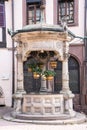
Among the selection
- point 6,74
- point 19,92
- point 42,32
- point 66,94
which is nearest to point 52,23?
point 6,74

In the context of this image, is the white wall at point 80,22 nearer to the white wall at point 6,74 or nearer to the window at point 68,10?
the window at point 68,10

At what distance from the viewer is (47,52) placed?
52.0 ft

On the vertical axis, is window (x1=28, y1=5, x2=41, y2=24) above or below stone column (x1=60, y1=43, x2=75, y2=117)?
above

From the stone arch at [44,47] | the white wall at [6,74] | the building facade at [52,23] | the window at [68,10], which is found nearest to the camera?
the stone arch at [44,47]

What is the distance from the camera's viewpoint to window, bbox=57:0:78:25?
18.9 m

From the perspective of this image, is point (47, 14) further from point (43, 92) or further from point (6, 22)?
point (43, 92)

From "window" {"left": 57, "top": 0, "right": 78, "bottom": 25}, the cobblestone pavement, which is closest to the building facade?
"window" {"left": 57, "top": 0, "right": 78, "bottom": 25}

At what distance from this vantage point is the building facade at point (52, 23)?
1859 cm

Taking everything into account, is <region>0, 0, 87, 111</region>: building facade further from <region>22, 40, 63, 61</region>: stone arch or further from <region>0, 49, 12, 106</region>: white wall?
<region>22, 40, 63, 61</region>: stone arch

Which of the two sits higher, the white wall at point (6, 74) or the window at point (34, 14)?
the window at point (34, 14)

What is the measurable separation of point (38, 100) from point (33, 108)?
0.37m

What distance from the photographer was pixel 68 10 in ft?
63.2
